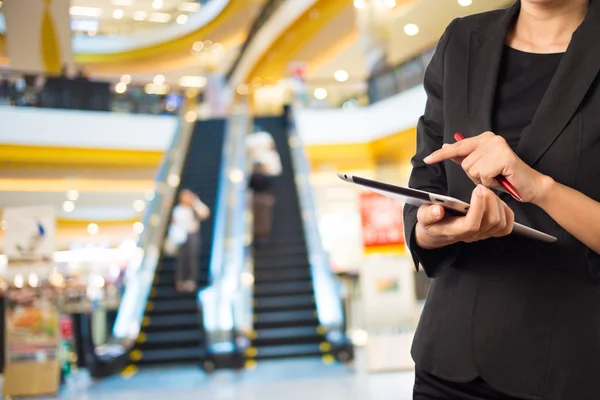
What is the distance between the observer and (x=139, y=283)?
10.7 m

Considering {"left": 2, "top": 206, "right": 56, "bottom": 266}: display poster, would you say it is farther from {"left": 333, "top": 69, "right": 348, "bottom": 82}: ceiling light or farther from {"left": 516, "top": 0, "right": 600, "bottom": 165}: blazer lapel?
{"left": 333, "top": 69, "right": 348, "bottom": 82}: ceiling light

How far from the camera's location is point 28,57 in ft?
51.3

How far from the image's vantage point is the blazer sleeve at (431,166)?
108cm

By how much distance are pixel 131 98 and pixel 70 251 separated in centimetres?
1110

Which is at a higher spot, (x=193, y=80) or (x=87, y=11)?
(x=87, y=11)

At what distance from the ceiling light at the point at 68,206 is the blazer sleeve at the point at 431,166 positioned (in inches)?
818

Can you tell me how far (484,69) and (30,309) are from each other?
7.43 m

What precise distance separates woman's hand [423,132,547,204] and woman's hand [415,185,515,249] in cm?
5

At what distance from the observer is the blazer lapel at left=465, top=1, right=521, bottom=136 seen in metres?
1.07

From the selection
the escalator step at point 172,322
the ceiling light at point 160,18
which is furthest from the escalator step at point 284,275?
the ceiling light at point 160,18

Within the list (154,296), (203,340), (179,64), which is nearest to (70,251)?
(179,64)

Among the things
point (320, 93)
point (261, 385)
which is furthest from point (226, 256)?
point (320, 93)

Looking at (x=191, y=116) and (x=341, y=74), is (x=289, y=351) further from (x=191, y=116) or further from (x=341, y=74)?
(x=341, y=74)

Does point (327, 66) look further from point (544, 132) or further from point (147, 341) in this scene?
point (544, 132)
